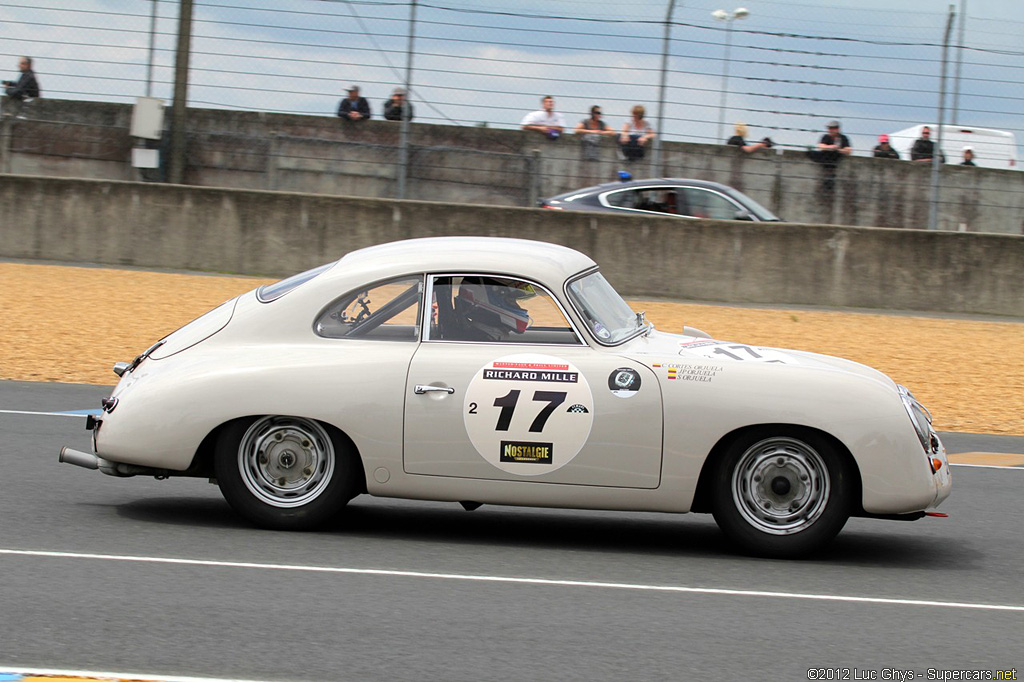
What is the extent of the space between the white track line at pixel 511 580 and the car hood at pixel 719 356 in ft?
3.55

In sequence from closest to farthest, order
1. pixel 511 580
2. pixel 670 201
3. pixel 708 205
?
1. pixel 511 580
2. pixel 708 205
3. pixel 670 201

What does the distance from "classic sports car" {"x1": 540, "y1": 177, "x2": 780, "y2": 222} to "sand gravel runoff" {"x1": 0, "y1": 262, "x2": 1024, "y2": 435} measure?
1312mm

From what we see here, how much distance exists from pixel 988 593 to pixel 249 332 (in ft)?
12.1

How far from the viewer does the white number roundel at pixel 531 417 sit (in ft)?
19.2

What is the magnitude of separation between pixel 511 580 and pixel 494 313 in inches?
53.2

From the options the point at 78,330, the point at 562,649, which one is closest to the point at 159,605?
the point at 562,649

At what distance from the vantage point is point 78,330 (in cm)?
1302

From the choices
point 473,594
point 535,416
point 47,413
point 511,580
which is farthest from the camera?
point 47,413

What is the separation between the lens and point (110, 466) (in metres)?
6.23

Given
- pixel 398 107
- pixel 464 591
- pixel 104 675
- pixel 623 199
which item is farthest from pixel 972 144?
pixel 104 675

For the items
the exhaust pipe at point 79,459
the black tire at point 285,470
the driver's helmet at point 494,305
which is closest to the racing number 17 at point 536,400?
the driver's helmet at point 494,305

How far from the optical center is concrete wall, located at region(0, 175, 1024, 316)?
53.7ft

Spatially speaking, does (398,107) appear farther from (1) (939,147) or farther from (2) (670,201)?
(1) (939,147)

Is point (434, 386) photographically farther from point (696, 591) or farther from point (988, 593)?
point (988, 593)
